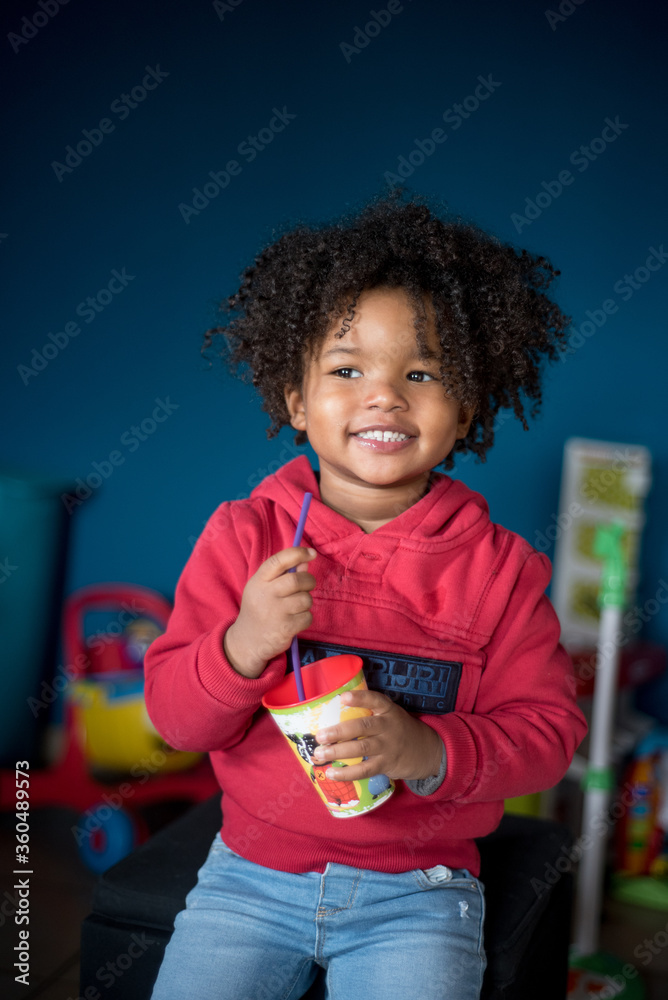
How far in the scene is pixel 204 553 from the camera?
1.15 meters

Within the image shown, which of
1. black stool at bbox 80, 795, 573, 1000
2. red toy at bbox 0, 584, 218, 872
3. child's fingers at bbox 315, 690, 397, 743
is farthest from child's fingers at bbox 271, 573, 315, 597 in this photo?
red toy at bbox 0, 584, 218, 872

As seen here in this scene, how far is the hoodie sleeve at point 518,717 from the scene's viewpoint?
104cm

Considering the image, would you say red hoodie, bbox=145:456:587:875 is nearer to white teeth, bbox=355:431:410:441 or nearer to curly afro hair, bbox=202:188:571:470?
white teeth, bbox=355:431:410:441

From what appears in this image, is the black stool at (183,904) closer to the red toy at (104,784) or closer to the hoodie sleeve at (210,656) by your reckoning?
the hoodie sleeve at (210,656)

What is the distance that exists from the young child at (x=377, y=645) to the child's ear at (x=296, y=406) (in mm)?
39

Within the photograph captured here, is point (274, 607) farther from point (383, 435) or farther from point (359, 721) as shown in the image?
point (383, 435)

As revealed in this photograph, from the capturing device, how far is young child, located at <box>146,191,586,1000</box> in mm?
994

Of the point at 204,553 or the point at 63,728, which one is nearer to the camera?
the point at 204,553

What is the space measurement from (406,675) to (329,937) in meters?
0.29

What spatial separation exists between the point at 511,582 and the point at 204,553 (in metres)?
0.38

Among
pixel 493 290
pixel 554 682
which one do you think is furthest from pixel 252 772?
pixel 493 290

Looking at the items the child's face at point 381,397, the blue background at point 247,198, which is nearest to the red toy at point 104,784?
the blue background at point 247,198

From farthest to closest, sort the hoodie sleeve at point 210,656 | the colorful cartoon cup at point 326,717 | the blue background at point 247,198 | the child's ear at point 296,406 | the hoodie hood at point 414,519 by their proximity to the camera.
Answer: the blue background at point 247,198, the child's ear at point 296,406, the hoodie hood at point 414,519, the hoodie sleeve at point 210,656, the colorful cartoon cup at point 326,717

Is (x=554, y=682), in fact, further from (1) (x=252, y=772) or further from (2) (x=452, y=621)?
(1) (x=252, y=772)
